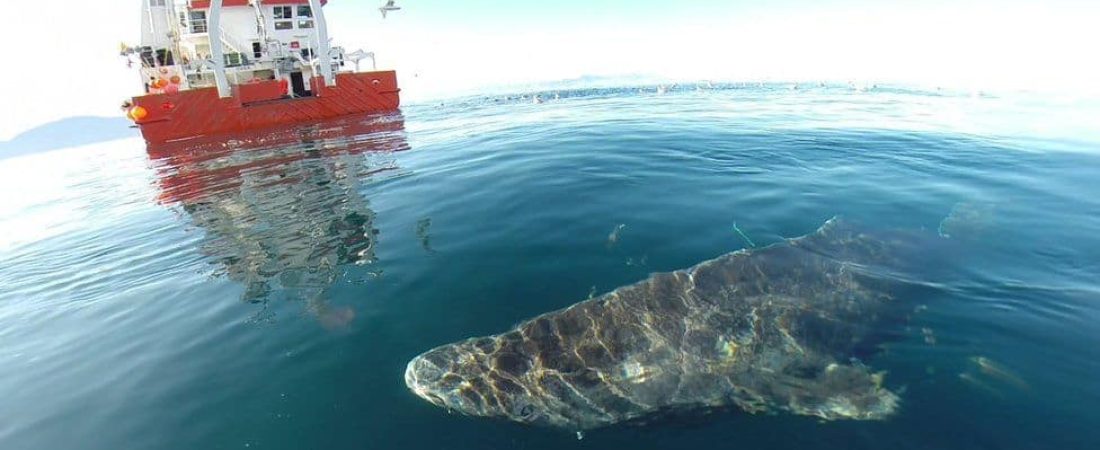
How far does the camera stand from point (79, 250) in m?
13.2

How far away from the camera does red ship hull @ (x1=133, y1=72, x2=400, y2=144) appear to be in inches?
1516

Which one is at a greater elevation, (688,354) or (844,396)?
(688,354)

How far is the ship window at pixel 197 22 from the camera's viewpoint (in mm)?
46281

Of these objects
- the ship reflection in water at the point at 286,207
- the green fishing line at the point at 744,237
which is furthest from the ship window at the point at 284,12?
the green fishing line at the point at 744,237

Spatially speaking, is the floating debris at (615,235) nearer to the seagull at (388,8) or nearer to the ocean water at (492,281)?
the ocean water at (492,281)

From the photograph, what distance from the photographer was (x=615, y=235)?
953cm

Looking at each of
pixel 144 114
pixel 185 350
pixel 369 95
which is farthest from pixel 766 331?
pixel 369 95

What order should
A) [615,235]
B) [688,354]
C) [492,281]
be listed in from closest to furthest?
1. [688,354]
2. [492,281]
3. [615,235]

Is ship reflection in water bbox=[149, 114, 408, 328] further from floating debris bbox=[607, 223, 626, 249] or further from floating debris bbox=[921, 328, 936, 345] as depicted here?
floating debris bbox=[921, 328, 936, 345]

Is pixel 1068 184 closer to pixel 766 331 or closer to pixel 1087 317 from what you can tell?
pixel 1087 317

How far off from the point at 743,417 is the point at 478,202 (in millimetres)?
8437

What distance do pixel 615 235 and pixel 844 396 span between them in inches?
190

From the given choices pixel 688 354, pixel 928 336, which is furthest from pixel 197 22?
pixel 928 336

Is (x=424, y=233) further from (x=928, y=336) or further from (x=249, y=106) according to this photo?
(x=249, y=106)
